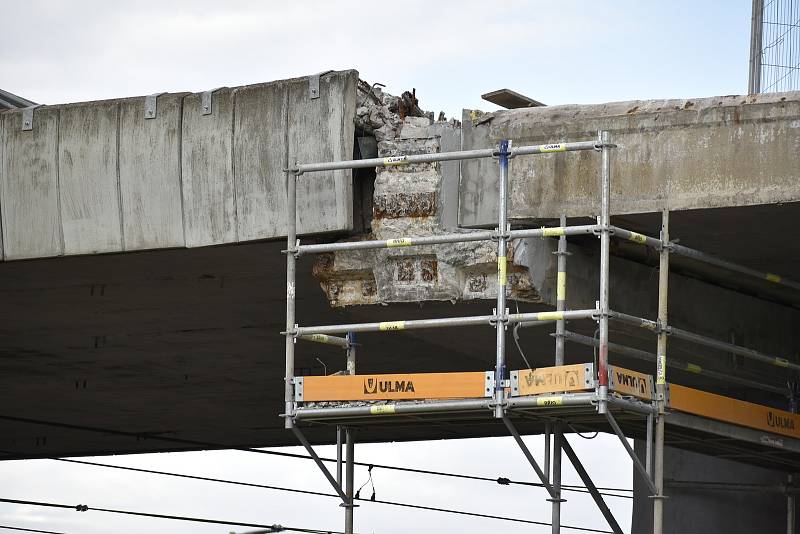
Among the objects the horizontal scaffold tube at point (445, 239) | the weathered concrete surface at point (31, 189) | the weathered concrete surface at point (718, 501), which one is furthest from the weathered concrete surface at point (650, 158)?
the weathered concrete surface at point (718, 501)

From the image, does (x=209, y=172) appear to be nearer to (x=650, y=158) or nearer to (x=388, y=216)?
(x=388, y=216)

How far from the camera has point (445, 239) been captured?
33.7 feet

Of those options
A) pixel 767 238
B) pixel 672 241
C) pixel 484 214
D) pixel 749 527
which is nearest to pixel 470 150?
pixel 484 214

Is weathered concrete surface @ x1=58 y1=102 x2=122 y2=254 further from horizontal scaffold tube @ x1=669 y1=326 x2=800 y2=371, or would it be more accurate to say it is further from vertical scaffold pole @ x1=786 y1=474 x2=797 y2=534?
vertical scaffold pole @ x1=786 y1=474 x2=797 y2=534

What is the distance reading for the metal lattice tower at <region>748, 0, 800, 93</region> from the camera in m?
11.2

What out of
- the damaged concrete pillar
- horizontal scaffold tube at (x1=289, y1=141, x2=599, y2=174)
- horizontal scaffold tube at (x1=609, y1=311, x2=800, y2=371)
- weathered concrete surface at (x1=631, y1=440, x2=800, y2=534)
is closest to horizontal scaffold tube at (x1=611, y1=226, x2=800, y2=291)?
horizontal scaffold tube at (x1=609, y1=311, x2=800, y2=371)

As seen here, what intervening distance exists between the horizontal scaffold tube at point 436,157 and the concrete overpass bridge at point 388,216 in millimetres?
373

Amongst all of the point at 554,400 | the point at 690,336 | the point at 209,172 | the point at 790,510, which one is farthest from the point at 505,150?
the point at 790,510

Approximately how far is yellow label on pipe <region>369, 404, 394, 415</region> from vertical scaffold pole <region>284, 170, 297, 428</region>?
23.4 inches

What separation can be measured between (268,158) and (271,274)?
1.63 m

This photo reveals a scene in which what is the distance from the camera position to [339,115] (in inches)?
444

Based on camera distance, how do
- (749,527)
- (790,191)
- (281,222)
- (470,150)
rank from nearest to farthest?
(790,191) < (470,150) < (281,222) < (749,527)

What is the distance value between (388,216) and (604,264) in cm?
236

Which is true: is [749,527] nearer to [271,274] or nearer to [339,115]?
[271,274]
